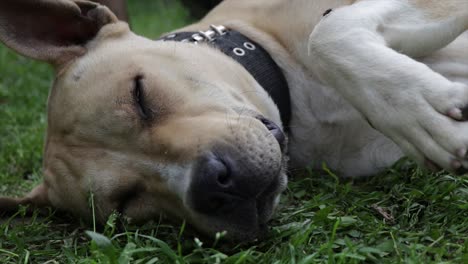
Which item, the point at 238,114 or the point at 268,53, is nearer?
the point at 238,114

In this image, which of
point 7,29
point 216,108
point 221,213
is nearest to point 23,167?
point 7,29

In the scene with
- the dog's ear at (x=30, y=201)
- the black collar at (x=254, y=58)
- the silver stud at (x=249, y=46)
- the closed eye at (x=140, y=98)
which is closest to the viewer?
the closed eye at (x=140, y=98)

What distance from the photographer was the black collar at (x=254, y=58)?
3316 millimetres

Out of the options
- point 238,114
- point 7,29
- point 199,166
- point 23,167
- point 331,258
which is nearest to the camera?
point 331,258

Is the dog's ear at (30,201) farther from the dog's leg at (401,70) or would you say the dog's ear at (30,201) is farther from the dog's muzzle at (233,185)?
the dog's leg at (401,70)

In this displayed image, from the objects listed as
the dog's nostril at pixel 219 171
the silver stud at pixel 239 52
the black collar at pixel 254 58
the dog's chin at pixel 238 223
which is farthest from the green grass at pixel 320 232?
the silver stud at pixel 239 52

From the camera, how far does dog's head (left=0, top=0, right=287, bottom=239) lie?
7.91 ft

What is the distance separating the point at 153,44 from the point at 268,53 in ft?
1.89

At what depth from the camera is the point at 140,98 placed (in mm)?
2834

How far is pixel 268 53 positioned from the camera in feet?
11.3

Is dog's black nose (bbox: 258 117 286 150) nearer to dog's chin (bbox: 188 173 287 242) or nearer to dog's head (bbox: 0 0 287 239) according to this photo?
dog's head (bbox: 0 0 287 239)

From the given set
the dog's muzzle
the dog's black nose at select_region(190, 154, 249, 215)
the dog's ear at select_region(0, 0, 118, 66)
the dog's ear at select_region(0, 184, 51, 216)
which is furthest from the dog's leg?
the dog's ear at select_region(0, 184, 51, 216)

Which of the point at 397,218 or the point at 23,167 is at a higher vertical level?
the point at 397,218

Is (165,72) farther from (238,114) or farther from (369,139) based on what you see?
(369,139)
